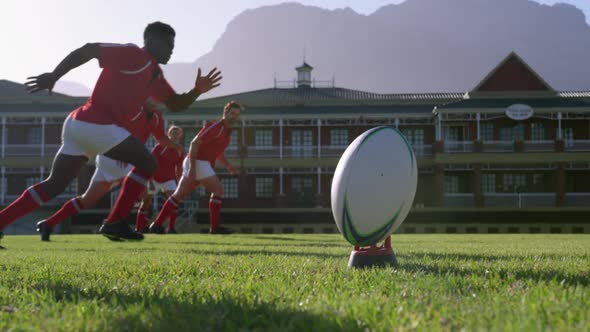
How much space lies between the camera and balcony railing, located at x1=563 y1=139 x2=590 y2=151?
1320 inches

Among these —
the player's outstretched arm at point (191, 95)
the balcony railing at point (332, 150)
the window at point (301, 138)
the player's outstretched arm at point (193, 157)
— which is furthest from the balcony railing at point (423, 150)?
the player's outstretched arm at point (191, 95)

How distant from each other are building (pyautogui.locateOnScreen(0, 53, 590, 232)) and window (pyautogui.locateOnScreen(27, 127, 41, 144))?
0.07m

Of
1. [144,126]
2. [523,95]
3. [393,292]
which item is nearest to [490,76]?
[523,95]

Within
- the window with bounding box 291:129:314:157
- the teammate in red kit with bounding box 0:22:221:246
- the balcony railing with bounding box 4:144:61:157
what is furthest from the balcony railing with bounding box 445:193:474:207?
the teammate in red kit with bounding box 0:22:221:246

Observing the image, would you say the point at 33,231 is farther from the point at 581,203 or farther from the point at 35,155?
the point at 581,203

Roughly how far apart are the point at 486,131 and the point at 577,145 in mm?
5296

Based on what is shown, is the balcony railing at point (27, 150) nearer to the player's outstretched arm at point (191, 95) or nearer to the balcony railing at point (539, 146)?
the balcony railing at point (539, 146)

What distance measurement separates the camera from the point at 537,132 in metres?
36.6

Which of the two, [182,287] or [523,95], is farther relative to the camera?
[523,95]

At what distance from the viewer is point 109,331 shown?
190 centimetres

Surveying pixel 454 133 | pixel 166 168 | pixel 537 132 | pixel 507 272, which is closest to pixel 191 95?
pixel 507 272

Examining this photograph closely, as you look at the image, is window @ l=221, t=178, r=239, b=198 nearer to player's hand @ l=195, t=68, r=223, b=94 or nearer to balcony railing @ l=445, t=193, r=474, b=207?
balcony railing @ l=445, t=193, r=474, b=207

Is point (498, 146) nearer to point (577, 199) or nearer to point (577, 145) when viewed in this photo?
point (577, 145)

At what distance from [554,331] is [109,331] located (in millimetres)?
1341
